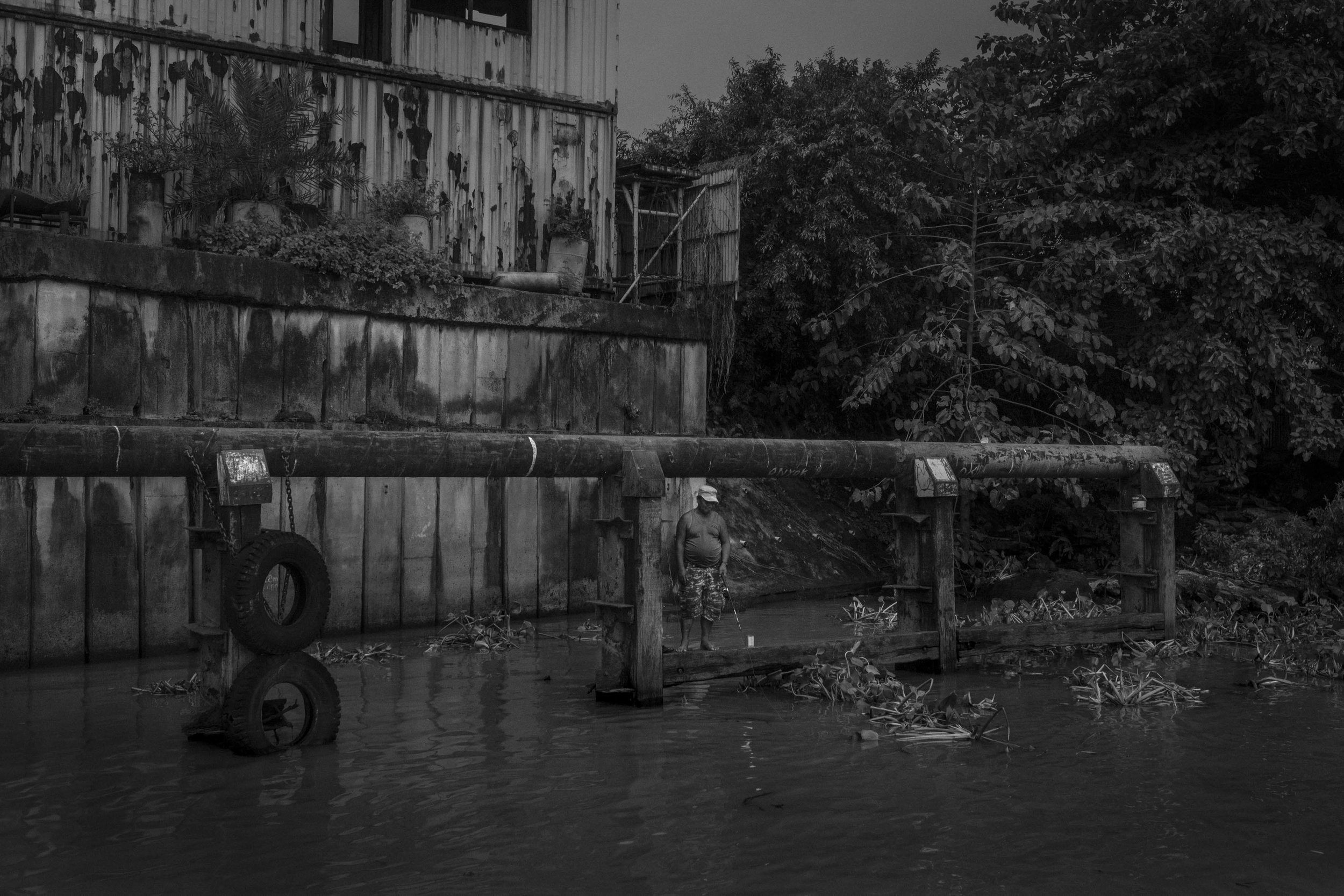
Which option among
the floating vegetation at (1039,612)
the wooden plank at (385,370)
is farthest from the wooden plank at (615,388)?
the floating vegetation at (1039,612)

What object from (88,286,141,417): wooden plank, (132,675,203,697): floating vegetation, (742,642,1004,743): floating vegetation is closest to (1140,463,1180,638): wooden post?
(742,642,1004,743): floating vegetation

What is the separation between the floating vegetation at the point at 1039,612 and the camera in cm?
1425

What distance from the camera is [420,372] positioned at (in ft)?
45.5

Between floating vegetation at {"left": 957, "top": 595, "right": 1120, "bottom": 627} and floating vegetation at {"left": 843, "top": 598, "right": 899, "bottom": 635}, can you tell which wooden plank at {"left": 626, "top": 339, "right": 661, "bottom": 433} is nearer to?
floating vegetation at {"left": 843, "top": 598, "right": 899, "bottom": 635}

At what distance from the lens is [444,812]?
704 centimetres

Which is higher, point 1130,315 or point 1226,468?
point 1130,315

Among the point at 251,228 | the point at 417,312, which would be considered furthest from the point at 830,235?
the point at 251,228

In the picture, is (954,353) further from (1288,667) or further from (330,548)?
(330,548)

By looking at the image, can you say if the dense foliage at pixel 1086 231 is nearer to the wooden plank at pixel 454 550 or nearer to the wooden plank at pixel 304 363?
the wooden plank at pixel 454 550

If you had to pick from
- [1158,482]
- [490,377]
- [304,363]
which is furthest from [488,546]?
[1158,482]

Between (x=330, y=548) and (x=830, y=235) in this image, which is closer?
(x=330, y=548)

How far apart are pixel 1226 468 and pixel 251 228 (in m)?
13.6

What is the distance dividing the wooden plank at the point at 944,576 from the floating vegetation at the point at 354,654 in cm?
518

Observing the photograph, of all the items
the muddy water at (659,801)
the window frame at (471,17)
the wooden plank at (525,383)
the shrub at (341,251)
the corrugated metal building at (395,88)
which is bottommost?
the muddy water at (659,801)
